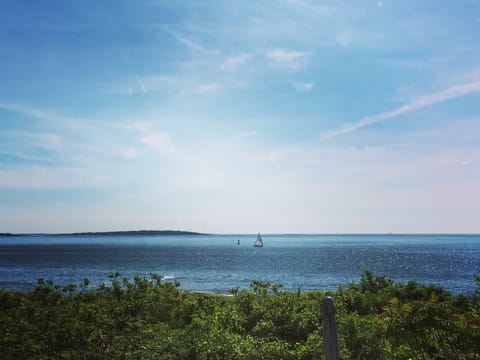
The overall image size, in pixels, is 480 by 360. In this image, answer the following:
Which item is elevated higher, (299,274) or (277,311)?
(277,311)

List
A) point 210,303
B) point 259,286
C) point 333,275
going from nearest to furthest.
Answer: point 210,303 → point 259,286 → point 333,275

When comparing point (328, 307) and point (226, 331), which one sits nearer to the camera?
point (328, 307)

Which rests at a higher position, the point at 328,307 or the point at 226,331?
the point at 328,307

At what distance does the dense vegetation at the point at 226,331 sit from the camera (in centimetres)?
801

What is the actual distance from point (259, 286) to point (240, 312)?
93.3 inches

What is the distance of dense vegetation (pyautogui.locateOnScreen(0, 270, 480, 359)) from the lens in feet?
26.3

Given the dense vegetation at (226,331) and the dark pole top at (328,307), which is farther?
the dense vegetation at (226,331)

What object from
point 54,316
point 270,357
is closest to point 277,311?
point 270,357

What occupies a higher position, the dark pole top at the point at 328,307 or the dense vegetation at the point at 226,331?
the dark pole top at the point at 328,307

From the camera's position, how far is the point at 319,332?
9.27 meters

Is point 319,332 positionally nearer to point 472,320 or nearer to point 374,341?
point 374,341

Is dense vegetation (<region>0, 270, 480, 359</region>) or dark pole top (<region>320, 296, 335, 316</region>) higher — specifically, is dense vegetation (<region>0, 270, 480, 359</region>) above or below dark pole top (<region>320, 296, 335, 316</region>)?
below

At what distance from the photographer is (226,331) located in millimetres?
9430

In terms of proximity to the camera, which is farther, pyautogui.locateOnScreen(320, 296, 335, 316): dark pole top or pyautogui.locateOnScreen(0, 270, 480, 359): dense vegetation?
pyautogui.locateOnScreen(0, 270, 480, 359): dense vegetation
